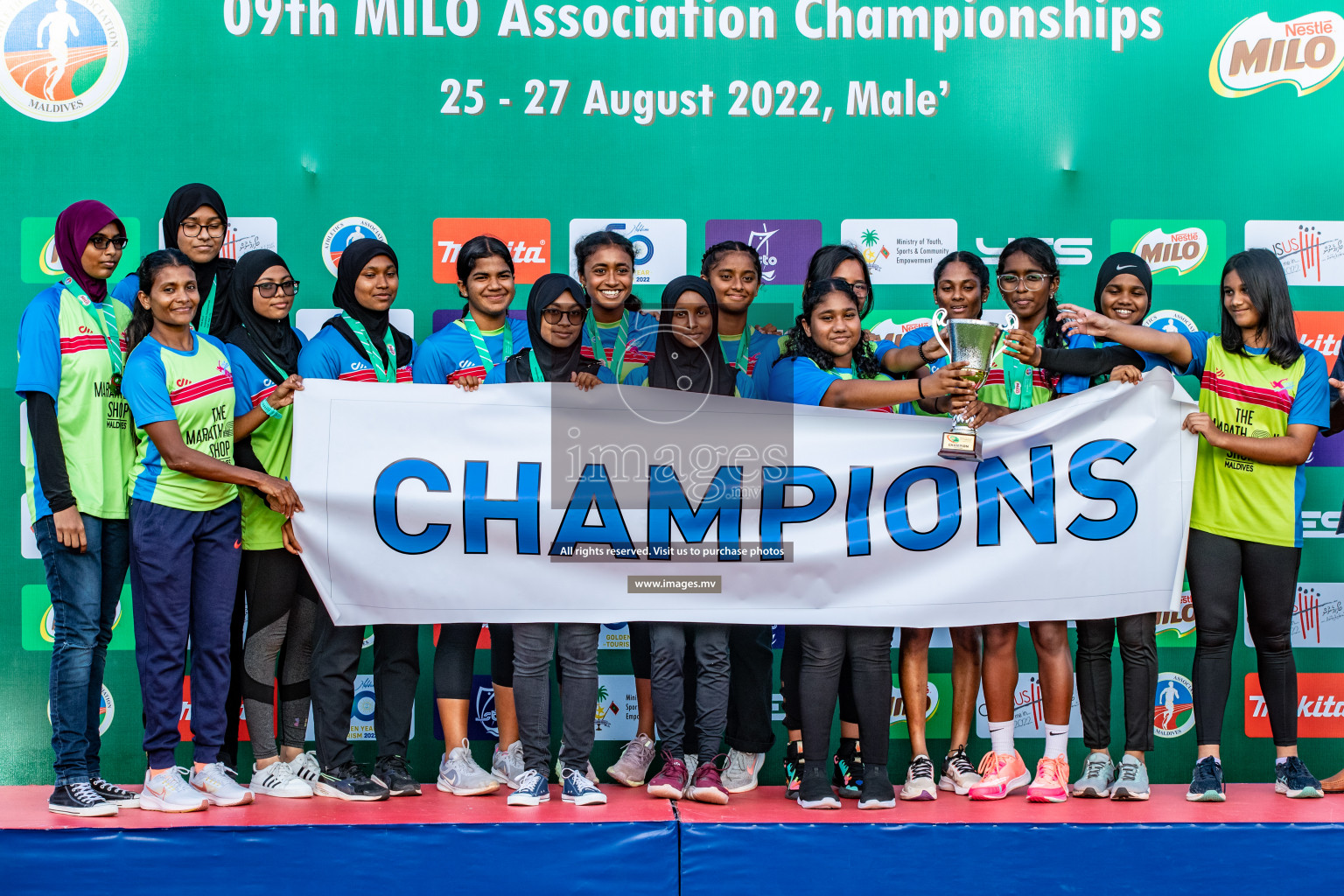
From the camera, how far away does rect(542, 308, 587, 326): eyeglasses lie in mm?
3738

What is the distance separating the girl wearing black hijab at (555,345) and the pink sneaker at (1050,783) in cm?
191

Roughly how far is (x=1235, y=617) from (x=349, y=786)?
2938 millimetres

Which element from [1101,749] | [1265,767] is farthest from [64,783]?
[1265,767]

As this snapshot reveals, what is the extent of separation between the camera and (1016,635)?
3.94 m

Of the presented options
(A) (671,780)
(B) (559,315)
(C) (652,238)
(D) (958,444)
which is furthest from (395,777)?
(C) (652,238)

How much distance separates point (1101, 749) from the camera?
154 inches

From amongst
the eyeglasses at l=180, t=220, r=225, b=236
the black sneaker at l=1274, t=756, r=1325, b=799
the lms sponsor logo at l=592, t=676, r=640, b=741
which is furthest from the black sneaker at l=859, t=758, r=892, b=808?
the eyeglasses at l=180, t=220, r=225, b=236

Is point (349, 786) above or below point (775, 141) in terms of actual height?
below

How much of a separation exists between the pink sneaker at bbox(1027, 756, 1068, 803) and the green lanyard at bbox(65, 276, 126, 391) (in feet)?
10.6

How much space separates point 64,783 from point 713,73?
11.4 ft

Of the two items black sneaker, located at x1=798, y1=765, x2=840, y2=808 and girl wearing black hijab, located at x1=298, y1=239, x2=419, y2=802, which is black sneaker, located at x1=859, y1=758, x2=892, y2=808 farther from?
girl wearing black hijab, located at x1=298, y1=239, x2=419, y2=802

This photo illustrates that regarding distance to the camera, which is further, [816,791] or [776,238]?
[776,238]

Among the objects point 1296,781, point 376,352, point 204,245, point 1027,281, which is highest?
point 204,245

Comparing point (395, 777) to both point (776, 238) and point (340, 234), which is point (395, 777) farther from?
point (776, 238)
